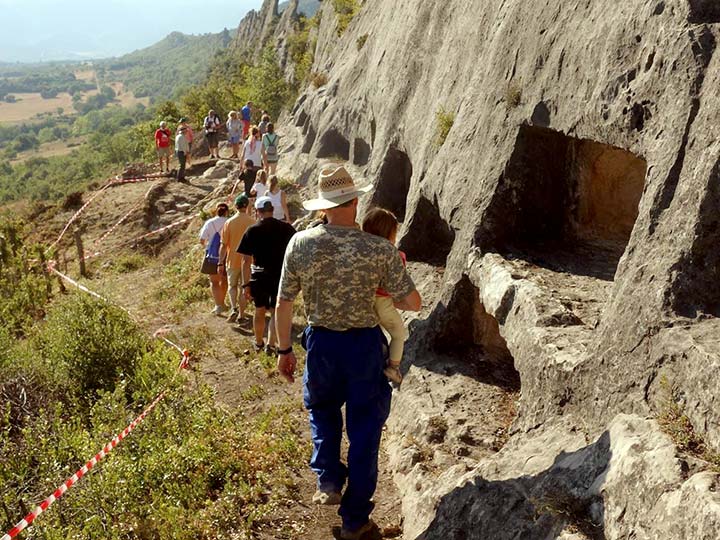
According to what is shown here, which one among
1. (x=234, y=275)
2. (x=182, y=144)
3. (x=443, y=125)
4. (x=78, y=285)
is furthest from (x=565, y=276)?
(x=182, y=144)

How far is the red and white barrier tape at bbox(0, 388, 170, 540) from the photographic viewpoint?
4910 mm

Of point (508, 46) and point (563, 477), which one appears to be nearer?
point (563, 477)

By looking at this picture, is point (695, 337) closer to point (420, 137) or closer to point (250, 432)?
point (250, 432)

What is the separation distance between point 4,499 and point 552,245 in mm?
5974

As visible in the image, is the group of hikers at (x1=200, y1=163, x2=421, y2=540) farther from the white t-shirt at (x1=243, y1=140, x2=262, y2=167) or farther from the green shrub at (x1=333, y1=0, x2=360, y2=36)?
the green shrub at (x1=333, y1=0, x2=360, y2=36)

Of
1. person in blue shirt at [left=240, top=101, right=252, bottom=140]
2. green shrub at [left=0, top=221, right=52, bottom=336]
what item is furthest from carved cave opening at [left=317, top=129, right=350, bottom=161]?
green shrub at [left=0, top=221, right=52, bottom=336]

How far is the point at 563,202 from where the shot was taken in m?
7.42

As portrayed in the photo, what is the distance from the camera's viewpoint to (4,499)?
5.83 metres

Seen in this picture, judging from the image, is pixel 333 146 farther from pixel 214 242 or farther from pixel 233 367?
pixel 233 367

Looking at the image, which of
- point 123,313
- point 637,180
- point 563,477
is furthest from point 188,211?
point 563,477

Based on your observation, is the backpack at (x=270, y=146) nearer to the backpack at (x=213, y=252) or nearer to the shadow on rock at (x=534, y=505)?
the backpack at (x=213, y=252)

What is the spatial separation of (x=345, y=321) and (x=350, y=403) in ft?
1.97

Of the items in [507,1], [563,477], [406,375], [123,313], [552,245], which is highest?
[507,1]

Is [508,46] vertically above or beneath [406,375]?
above
